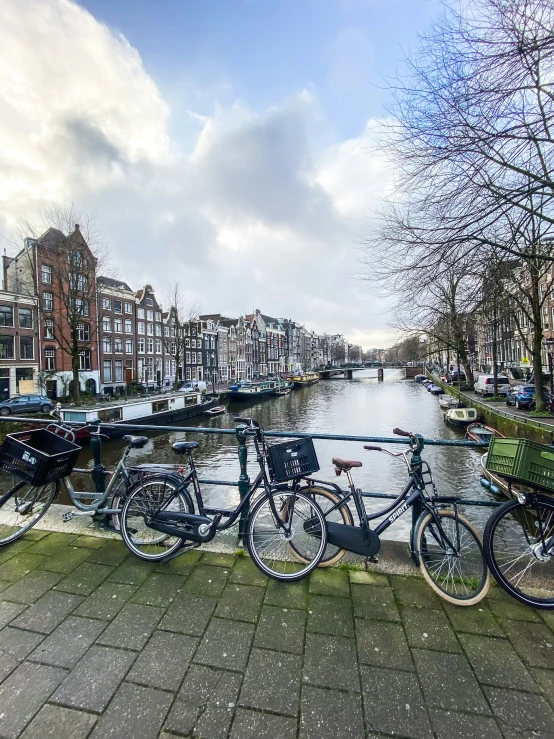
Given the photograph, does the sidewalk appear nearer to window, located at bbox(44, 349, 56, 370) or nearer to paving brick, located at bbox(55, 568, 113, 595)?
paving brick, located at bbox(55, 568, 113, 595)

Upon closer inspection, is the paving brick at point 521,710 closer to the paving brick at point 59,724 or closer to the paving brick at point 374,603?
the paving brick at point 374,603

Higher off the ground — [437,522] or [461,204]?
[461,204]

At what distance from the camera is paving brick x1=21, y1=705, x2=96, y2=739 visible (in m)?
1.49

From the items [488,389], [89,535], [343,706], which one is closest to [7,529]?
[89,535]

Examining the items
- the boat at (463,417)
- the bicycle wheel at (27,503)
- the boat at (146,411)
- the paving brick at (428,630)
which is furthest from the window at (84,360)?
the paving brick at (428,630)

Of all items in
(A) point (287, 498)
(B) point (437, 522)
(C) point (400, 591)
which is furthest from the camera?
(A) point (287, 498)

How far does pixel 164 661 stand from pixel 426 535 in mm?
1809

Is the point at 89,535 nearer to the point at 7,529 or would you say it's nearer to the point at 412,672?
the point at 7,529

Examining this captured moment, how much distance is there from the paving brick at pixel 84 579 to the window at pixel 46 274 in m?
31.7

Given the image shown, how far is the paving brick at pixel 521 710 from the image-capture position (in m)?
1.52

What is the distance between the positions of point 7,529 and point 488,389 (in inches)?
1266

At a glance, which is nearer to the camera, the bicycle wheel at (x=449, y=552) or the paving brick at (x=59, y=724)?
the paving brick at (x=59, y=724)

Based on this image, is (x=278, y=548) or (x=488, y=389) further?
(x=488, y=389)

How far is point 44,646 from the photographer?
197cm
